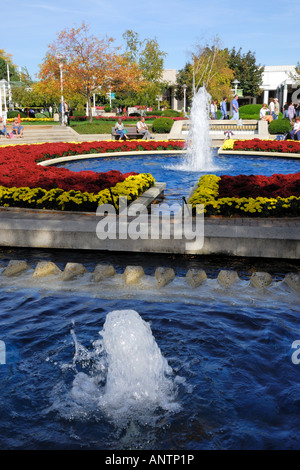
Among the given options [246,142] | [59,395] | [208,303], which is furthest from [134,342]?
[246,142]

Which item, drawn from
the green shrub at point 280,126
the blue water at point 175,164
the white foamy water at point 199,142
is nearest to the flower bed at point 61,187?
the blue water at point 175,164

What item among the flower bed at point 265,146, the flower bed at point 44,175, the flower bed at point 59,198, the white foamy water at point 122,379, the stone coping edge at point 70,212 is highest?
the flower bed at point 265,146

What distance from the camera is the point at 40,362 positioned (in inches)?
177

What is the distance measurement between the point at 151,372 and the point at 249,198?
546cm

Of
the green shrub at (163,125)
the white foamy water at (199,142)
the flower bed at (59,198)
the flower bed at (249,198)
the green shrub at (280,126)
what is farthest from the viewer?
the green shrub at (163,125)

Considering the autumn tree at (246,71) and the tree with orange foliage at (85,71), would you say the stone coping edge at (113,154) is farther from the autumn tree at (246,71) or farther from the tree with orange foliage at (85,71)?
the autumn tree at (246,71)

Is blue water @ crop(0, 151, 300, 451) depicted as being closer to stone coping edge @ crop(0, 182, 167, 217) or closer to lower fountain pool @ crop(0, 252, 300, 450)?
lower fountain pool @ crop(0, 252, 300, 450)

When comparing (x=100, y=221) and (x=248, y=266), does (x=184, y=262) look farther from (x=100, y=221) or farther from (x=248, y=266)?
(x=100, y=221)

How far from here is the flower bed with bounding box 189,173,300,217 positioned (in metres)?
8.70

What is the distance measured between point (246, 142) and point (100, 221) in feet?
49.4

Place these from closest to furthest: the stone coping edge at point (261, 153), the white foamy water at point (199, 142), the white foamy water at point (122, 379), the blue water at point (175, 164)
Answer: the white foamy water at point (122, 379), the blue water at point (175, 164), the white foamy water at point (199, 142), the stone coping edge at point (261, 153)

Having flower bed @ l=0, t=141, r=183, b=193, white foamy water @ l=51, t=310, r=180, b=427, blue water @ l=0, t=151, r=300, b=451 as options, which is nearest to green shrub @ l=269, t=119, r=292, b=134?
flower bed @ l=0, t=141, r=183, b=193

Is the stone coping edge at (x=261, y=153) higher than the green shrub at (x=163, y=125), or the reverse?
the green shrub at (x=163, y=125)

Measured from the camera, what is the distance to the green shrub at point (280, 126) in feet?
91.1
